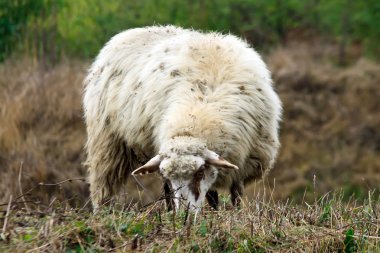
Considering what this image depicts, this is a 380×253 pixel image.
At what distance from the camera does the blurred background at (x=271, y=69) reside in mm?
19125

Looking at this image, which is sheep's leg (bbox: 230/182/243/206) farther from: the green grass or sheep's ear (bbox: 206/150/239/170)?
the green grass

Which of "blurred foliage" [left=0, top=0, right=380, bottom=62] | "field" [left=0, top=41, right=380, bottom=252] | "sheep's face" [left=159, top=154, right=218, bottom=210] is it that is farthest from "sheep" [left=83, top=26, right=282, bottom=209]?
"blurred foliage" [left=0, top=0, right=380, bottom=62]

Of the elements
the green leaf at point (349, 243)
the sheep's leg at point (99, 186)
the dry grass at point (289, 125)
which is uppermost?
the green leaf at point (349, 243)

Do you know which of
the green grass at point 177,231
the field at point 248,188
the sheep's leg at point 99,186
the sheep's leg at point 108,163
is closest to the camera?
the green grass at point 177,231

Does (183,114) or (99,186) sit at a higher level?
(183,114)

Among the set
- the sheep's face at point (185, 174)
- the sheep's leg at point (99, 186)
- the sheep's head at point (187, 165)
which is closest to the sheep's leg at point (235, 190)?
the sheep's head at point (187, 165)

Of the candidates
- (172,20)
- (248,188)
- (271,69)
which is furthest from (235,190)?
(172,20)

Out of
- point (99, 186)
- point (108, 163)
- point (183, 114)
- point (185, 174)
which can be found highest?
point (183, 114)

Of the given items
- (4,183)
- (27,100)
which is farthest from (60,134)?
(4,183)

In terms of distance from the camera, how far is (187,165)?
304 inches

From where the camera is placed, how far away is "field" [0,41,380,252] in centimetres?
573

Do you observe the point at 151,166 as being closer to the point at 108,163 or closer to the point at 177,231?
the point at 108,163

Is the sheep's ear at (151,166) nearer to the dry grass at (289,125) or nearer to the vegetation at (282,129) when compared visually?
the vegetation at (282,129)

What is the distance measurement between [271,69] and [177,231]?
20415 mm
